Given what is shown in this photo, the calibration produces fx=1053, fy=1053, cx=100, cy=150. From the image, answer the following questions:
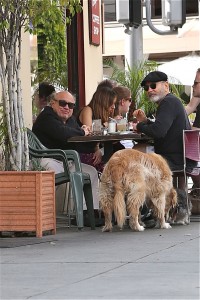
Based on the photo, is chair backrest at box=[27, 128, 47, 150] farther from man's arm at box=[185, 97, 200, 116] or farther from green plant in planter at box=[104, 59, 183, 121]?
green plant in planter at box=[104, 59, 183, 121]

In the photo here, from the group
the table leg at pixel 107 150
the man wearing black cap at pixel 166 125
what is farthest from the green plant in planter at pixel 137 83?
the man wearing black cap at pixel 166 125

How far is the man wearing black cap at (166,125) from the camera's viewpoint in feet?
35.5

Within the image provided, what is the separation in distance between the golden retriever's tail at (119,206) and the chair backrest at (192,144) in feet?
4.53

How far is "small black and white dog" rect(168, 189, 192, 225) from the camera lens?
10711 millimetres

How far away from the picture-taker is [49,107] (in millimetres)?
11523

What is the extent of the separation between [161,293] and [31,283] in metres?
0.97

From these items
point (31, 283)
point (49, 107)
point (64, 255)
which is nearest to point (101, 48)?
point (49, 107)

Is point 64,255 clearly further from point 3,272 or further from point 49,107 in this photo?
point 49,107

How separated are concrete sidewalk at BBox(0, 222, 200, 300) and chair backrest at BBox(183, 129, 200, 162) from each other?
1.01m

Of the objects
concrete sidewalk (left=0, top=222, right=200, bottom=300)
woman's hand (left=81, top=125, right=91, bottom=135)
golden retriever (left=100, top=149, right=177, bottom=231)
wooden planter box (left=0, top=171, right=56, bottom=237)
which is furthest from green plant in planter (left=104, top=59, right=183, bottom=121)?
wooden planter box (left=0, top=171, right=56, bottom=237)

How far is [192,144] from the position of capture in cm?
1104

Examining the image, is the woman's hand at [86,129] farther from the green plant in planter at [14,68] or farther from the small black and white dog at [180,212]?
the green plant in planter at [14,68]

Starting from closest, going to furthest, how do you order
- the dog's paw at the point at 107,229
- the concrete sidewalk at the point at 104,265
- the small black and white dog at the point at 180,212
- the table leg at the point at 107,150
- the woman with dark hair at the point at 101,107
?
the concrete sidewalk at the point at 104,265 < the dog's paw at the point at 107,229 < the small black and white dog at the point at 180,212 < the table leg at the point at 107,150 < the woman with dark hair at the point at 101,107

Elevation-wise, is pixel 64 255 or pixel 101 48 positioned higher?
pixel 101 48
